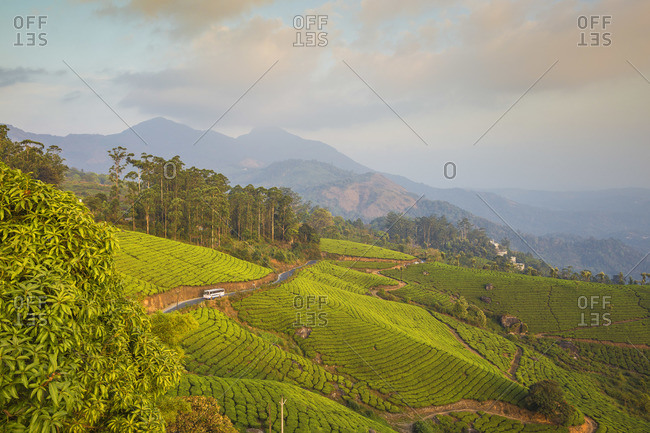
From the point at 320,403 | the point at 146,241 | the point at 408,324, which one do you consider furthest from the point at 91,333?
the point at 408,324

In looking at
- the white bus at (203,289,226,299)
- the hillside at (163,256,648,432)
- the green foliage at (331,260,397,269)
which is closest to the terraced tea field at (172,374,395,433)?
the hillside at (163,256,648,432)

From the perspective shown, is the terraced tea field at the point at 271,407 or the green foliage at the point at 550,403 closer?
the terraced tea field at the point at 271,407

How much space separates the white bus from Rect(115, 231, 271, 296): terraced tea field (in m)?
1.80

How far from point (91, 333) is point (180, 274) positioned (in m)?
32.6

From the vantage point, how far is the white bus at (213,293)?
33125 millimetres

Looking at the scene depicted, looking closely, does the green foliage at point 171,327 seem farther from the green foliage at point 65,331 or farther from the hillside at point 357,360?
the green foliage at point 65,331

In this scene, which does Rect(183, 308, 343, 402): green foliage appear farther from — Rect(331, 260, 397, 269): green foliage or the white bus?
Rect(331, 260, 397, 269): green foliage

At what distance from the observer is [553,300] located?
A: 5859cm

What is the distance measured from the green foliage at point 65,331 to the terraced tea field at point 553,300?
187 feet

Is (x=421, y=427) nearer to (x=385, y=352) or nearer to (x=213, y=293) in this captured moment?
(x=385, y=352)

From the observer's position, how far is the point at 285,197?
70812 millimetres

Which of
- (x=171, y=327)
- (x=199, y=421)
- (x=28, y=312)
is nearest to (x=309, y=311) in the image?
(x=171, y=327)

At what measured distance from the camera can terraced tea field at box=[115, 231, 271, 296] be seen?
31453mm

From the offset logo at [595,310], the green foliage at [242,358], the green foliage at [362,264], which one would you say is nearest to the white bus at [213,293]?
the green foliage at [242,358]
